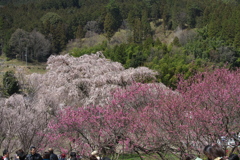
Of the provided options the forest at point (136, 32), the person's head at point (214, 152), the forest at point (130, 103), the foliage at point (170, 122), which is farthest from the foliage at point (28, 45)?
the person's head at point (214, 152)

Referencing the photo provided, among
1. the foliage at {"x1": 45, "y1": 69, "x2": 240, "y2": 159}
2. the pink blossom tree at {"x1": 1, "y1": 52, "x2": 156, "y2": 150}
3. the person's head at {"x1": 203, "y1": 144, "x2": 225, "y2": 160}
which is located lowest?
the pink blossom tree at {"x1": 1, "y1": 52, "x2": 156, "y2": 150}

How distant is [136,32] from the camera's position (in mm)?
52594

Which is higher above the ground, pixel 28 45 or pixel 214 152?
pixel 214 152

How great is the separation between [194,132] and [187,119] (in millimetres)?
463

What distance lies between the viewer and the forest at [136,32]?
33.3 m

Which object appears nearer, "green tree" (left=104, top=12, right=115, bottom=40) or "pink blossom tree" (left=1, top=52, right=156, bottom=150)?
"pink blossom tree" (left=1, top=52, right=156, bottom=150)

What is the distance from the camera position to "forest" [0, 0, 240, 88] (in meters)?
33.3

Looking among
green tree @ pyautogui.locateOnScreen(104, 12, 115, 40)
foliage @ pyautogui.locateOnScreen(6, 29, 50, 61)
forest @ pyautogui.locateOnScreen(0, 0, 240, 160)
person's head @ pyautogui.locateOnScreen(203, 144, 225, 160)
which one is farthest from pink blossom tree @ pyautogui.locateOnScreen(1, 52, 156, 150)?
green tree @ pyautogui.locateOnScreen(104, 12, 115, 40)

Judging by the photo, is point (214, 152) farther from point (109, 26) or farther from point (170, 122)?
point (109, 26)

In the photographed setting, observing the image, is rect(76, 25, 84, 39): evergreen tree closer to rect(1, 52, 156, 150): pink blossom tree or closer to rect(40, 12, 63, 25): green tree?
rect(40, 12, 63, 25): green tree

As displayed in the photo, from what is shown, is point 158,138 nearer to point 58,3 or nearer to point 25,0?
point 58,3

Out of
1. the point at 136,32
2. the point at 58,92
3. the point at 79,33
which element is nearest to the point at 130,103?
the point at 58,92

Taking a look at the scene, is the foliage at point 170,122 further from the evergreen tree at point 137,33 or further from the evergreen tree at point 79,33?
the evergreen tree at point 79,33

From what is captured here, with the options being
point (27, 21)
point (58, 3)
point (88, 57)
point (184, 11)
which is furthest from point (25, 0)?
point (88, 57)
